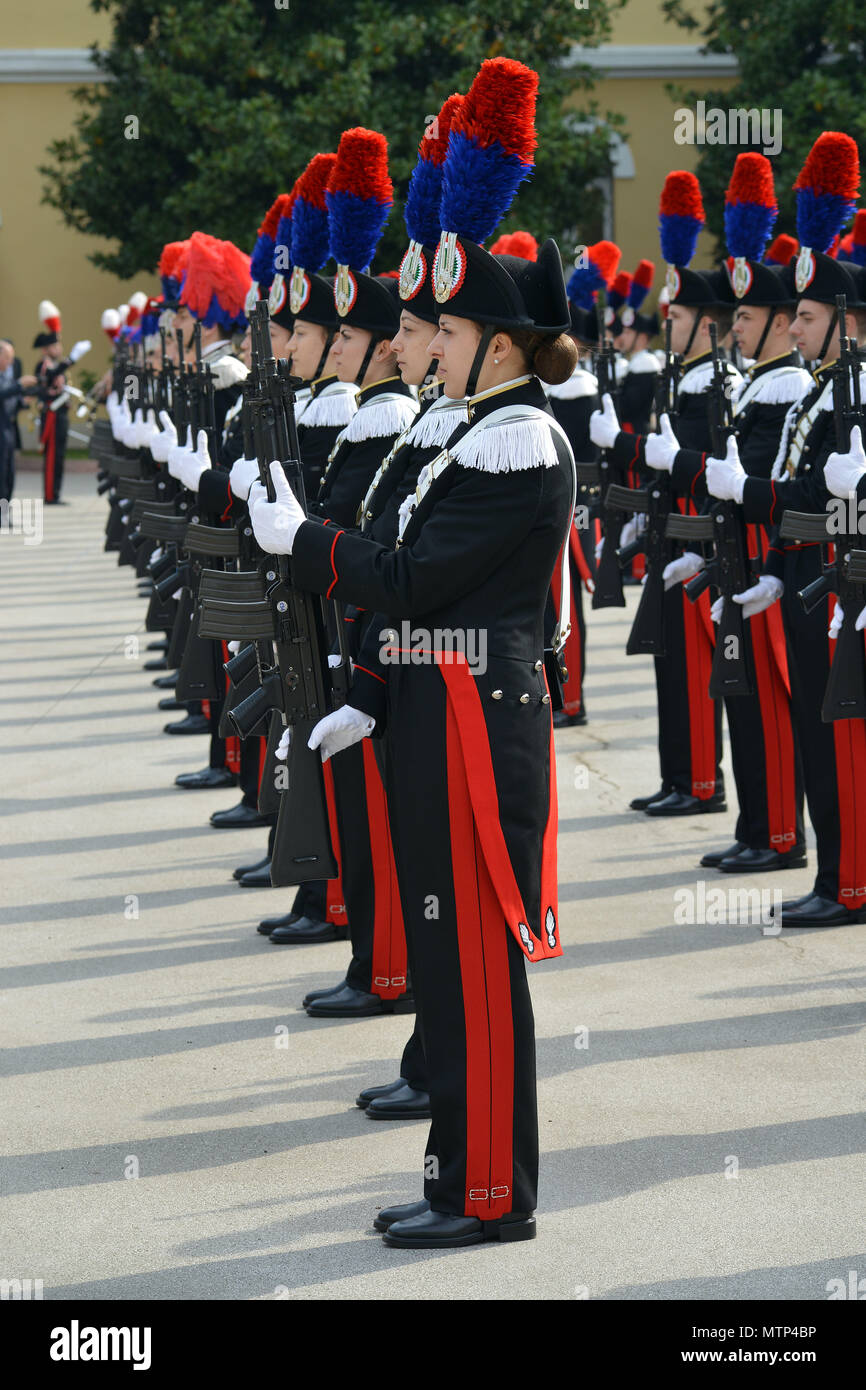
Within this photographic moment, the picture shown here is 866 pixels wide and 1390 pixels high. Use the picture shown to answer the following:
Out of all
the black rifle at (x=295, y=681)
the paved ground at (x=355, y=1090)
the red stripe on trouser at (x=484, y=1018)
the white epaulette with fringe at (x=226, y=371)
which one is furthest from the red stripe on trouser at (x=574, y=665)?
the red stripe on trouser at (x=484, y=1018)

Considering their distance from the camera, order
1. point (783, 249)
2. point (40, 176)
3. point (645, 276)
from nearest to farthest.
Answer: point (783, 249)
point (645, 276)
point (40, 176)

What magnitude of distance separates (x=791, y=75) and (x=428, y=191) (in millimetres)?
19174

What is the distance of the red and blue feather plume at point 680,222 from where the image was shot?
8.02m

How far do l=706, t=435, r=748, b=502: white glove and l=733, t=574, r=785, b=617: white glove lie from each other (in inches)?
11.3

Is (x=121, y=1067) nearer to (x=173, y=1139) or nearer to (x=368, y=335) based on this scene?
(x=173, y=1139)

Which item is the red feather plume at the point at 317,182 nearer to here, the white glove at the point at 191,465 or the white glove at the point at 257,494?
the white glove at the point at 191,465

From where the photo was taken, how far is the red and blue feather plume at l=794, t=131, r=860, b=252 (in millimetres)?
6203

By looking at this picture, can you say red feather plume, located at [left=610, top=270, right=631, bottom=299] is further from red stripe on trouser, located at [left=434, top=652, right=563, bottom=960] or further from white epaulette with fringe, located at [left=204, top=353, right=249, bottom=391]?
red stripe on trouser, located at [left=434, top=652, right=563, bottom=960]

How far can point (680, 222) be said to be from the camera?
26.3 ft

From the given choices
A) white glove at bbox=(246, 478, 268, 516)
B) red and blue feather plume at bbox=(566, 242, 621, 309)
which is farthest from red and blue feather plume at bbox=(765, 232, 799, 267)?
white glove at bbox=(246, 478, 268, 516)

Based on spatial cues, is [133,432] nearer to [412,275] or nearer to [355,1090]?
[355,1090]

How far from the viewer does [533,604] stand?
11.9 feet

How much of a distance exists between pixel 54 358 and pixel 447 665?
18.3 meters

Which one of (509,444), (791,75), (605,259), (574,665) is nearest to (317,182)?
(509,444)
